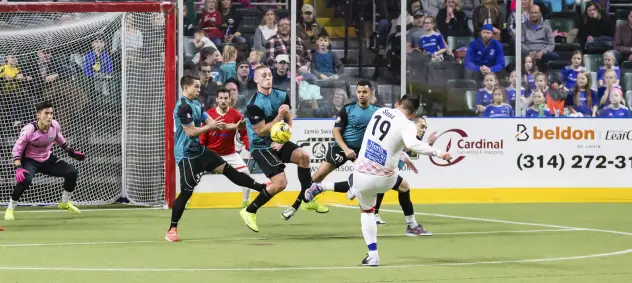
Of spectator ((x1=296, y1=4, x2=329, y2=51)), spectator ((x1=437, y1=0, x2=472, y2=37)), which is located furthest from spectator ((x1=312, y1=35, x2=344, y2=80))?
spectator ((x1=437, y1=0, x2=472, y2=37))

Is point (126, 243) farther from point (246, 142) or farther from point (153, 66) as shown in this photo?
point (153, 66)

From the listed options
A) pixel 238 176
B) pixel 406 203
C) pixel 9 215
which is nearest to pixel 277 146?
pixel 238 176

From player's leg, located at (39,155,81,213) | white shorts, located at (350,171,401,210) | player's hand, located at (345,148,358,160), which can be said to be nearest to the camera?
white shorts, located at (350,171,401,210)

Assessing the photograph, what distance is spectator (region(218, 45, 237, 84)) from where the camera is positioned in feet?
63.3

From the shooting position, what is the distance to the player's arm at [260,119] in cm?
1340

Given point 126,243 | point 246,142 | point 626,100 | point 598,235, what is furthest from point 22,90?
point 626,100

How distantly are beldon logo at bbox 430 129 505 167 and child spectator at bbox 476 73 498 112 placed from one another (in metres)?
2.48

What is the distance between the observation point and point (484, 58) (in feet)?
66.8

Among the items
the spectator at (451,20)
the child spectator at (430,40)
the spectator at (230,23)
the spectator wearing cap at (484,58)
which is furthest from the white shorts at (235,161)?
the spectator at (451,20)

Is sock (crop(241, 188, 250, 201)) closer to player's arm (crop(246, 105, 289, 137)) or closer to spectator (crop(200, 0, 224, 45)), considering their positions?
player's arm (crop(246, 105, 289, 137))

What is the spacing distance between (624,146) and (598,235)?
496 cm

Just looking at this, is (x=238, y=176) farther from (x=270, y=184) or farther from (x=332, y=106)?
(x=332, y=106)

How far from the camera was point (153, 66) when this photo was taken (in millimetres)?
16859

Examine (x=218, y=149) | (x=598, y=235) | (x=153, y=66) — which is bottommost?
(x=598, y=235)
